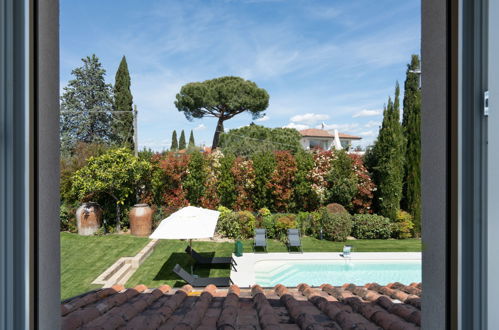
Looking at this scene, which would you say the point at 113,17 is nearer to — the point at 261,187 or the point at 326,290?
the point at 261,187

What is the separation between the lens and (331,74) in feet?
77.5

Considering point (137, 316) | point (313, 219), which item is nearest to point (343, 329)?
point (137, 316)

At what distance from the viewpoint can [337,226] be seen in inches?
461

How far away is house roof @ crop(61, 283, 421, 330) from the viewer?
2373mm

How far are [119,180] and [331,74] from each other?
56.5ft

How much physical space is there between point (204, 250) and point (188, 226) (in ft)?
8.70

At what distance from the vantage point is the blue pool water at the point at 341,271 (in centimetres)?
942

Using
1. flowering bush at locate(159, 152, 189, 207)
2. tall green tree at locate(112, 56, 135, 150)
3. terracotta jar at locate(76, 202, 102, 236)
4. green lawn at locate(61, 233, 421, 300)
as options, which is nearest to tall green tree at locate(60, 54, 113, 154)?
tall green tree at locate(112, 56, 135, 150)

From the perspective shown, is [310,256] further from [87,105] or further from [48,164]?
[87,105]

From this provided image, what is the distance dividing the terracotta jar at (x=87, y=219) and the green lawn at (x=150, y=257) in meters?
0.38

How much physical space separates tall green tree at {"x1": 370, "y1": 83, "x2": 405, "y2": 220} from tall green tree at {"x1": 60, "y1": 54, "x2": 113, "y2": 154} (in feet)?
56.5

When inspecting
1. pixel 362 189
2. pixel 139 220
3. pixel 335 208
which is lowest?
pixel 139 220

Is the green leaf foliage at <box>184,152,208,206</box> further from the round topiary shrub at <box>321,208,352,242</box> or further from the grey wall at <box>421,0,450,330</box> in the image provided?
the grey wall at <box>421,0,450,330</box>

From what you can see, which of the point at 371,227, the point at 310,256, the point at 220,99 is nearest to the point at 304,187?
the point at 371,227
